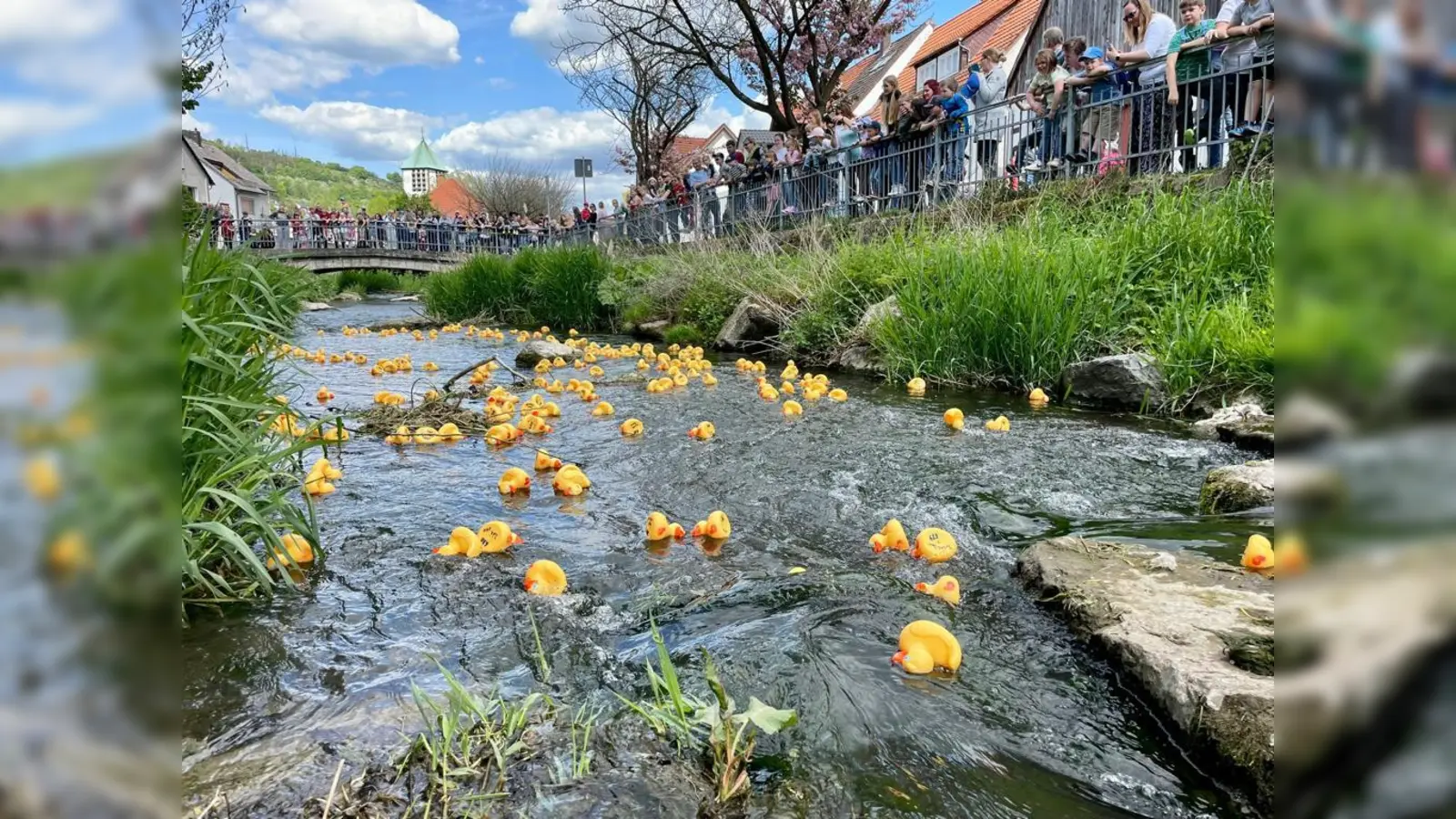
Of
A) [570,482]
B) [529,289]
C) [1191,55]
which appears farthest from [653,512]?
[529,289]

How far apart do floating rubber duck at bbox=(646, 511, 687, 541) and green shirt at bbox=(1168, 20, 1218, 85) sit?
24.2 feet

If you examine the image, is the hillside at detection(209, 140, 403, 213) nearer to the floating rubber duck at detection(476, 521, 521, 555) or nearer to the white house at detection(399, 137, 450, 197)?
the white house at detection(399, 137, 450, 197)

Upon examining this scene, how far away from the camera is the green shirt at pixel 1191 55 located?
799cm

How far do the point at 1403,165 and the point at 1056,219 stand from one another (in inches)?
334

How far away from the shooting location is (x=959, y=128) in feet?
36.7

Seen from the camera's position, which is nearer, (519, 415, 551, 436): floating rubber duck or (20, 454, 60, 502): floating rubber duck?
(20, 454, 60, 502): floating rubber duck

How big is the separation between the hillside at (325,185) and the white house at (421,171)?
215 cm

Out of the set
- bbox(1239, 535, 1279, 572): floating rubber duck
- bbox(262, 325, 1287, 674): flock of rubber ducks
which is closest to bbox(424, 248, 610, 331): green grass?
bbox(262, 325, 1287, 674): flock of rubber ducks

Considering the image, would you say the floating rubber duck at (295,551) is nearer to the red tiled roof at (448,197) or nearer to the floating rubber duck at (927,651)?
the floating rubber duck at (927,651)

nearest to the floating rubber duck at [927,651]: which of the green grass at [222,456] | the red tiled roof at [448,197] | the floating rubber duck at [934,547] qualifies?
the floating rubber duck at [934,547]

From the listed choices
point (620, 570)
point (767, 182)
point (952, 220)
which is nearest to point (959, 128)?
point (952, 220)

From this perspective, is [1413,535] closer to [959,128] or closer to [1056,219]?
[1056,219]

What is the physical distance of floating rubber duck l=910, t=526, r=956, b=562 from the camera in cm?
329

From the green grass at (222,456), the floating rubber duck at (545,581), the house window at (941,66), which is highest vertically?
the house window at (941,66)
